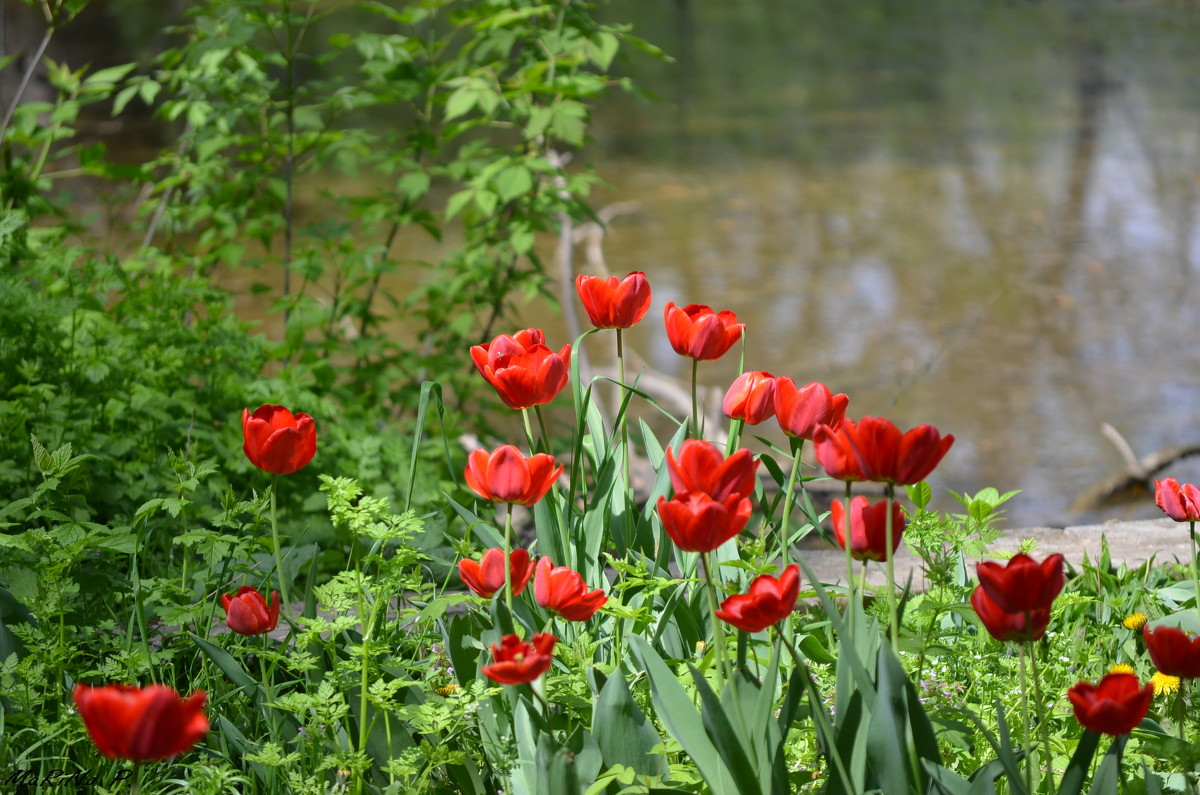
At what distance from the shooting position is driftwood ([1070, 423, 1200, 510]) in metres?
4.14

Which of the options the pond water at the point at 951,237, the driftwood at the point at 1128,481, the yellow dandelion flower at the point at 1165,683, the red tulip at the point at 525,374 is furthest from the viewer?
the pond water at the point at 951,237

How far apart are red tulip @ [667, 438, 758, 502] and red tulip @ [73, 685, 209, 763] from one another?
0.52 metres

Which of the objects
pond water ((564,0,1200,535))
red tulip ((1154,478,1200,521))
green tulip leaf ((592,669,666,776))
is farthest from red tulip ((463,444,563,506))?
pond water ((564,0,1200,535))

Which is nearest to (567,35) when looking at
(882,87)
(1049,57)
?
(882,87)

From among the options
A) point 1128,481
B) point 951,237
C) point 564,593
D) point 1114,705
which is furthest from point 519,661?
point 951,237

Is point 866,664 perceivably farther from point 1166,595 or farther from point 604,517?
point 1166,595

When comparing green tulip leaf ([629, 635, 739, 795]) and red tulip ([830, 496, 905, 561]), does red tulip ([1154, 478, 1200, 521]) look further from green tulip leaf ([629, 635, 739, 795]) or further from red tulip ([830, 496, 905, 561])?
green tulip leaf ([629, 635, 739, 795])

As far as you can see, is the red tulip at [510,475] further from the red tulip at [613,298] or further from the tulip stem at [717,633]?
the red tulip at [613,298]

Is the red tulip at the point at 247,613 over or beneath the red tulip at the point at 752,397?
beneath

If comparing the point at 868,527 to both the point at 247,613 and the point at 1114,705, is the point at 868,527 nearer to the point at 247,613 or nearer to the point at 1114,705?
the point at 1114,705

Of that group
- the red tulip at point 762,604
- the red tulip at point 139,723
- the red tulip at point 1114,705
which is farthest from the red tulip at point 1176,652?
the red tulip at point 139,723

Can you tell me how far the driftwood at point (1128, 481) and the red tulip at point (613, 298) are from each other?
3226 millimetres

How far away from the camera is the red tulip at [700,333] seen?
1.50 meters

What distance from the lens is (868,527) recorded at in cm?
127
